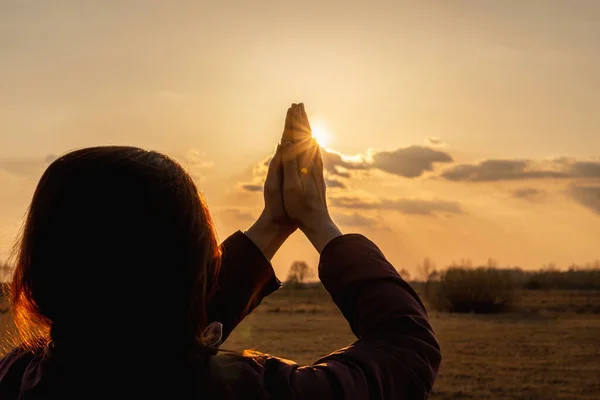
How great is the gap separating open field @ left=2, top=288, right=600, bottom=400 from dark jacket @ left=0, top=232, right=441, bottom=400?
275 cm

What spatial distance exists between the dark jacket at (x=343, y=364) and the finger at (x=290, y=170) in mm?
177

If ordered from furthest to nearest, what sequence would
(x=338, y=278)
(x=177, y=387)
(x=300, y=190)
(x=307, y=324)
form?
(x=307, y=324) < (x=300, y=190) < (x=338, y=278) < (x=177, y=387)

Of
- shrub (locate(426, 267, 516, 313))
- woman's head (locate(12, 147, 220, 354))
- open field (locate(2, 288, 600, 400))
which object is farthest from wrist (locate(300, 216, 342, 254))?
shrub (locate(426, 267, 516, 313))

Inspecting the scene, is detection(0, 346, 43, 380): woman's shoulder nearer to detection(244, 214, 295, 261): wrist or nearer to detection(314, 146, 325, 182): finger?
detection(244, 214, 295, 261): wrist

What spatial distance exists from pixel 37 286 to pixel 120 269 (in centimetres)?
13

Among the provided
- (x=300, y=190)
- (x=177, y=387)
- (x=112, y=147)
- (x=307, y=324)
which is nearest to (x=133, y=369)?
(x=177, y=387)

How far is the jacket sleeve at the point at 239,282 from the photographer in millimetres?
1367

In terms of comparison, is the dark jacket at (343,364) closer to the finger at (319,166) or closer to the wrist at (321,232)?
the wrist at (321,232)

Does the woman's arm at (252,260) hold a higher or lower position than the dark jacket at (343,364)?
higher

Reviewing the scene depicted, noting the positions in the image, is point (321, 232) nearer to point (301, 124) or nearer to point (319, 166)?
point (319, 166)

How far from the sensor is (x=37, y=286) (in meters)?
1.00

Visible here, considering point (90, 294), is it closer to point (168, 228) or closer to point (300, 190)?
point (168, 228)

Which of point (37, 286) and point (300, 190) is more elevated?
point (300, 190)

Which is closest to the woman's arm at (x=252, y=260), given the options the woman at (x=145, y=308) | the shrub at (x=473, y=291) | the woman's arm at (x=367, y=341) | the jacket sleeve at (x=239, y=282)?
the jacket sleeve at (x=239, y=282)
